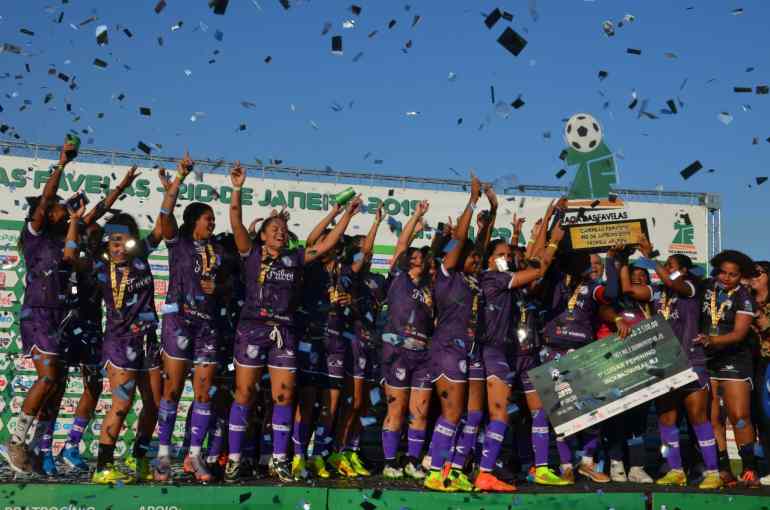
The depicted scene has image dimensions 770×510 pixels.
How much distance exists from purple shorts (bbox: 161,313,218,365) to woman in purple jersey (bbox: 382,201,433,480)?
5.44ft

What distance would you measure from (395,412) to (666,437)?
8.33 feet

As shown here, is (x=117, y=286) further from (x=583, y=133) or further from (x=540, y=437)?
(x=583, y=133)

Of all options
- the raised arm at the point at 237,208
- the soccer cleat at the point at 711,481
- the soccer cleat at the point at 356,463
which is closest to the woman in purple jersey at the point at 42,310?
the raised arm at the point at 237,208

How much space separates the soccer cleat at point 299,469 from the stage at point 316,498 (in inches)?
19.4

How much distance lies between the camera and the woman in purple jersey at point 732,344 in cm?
786

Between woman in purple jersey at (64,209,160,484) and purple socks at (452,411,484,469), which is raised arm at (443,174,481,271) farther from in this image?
woman in purple jersey at (64,209,160,484)

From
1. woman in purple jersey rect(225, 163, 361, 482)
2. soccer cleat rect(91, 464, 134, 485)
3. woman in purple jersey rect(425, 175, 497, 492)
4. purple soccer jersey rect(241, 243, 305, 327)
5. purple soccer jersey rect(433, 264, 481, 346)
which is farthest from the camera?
purple soccer jersey rect(433, 264, 481, 346)

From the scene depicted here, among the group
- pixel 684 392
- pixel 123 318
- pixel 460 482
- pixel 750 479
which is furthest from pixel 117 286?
pixel 750 479

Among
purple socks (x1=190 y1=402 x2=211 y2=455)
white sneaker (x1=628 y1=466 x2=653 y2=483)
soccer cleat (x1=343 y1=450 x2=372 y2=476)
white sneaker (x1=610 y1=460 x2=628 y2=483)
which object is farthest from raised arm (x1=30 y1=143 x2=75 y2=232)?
white sneaker (x1=628 y1=466 x2=653 y2=483)

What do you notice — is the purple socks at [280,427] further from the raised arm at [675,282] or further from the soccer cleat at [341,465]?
the raised arm at [675,282]

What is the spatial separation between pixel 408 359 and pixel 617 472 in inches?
93.7

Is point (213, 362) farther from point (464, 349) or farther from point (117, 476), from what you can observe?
point (464, 349)

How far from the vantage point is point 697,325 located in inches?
313

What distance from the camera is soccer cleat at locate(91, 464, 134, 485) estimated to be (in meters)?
6.28
